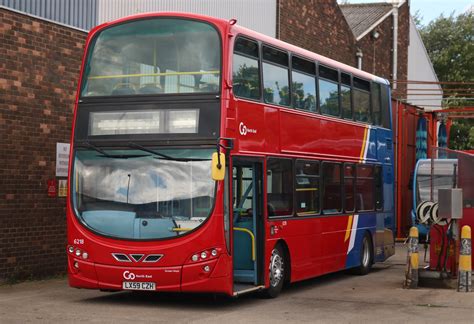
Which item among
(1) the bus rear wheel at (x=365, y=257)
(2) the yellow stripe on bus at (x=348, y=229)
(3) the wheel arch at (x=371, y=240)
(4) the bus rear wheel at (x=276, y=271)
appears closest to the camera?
(4) the bus rear wheel at (x=276, y=271)

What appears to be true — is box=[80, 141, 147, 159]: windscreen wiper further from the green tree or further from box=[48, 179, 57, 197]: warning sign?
the green tree

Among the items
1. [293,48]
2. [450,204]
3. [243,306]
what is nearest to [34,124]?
[293,48]

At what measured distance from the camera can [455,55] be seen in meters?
56.9

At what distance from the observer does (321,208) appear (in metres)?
15.4

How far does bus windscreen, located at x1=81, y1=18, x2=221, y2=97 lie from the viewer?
12.1 m

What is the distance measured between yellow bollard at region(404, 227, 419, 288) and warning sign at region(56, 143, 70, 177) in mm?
6249

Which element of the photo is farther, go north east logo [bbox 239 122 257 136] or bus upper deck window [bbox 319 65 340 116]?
bus upper deck window [bbox 319 65 340 116]

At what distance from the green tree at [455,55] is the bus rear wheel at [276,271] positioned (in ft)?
106

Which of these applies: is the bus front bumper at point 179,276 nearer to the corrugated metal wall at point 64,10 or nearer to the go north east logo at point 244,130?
the go north east logo at point 244,130

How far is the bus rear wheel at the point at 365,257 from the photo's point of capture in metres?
17.6

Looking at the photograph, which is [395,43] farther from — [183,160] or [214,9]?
[183,160]

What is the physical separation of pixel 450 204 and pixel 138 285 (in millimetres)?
5446

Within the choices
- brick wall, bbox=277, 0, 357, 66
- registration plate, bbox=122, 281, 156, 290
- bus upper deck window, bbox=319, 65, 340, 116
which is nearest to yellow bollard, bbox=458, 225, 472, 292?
bus upper deck window, bbox=319, 65, 340, 116

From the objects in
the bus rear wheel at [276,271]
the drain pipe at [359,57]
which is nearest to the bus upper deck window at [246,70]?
the bus rear wheel at [276,271]
